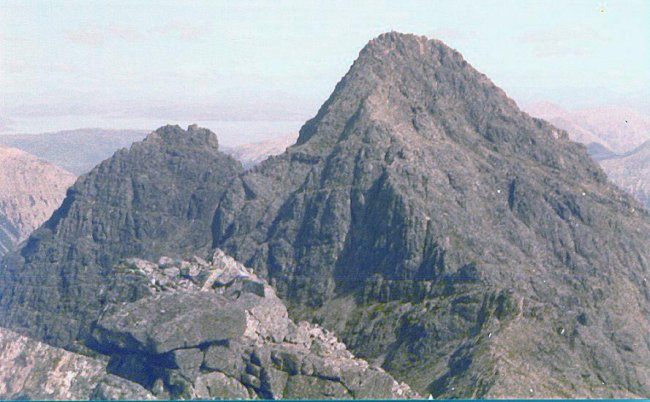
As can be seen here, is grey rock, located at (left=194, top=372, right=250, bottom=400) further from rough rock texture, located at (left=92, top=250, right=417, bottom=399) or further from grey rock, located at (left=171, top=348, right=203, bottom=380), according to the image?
grey rock, located at (left=171, top=348, right=203, bottom=380)

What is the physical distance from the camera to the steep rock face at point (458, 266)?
142m

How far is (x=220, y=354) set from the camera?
446 ft

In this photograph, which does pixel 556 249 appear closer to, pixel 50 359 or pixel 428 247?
pixel 428 247

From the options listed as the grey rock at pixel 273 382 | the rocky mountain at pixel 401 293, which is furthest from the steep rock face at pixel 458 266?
the grey rock at pixel 273 382

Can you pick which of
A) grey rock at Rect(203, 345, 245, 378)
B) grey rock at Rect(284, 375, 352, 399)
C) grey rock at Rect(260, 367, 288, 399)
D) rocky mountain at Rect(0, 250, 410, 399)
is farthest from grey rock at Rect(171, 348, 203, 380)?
grey rock at Rect(284, 375, 352, 399)

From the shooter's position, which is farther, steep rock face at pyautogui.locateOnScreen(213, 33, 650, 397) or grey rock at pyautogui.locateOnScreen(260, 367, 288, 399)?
steep rock face at pyautogui.locateOnScreen(213, 33, 650, 397)

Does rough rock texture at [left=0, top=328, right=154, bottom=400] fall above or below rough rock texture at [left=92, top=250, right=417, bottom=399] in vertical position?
below

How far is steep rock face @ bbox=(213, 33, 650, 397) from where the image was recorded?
142m

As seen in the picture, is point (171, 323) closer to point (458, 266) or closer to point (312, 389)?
point (312, 389)

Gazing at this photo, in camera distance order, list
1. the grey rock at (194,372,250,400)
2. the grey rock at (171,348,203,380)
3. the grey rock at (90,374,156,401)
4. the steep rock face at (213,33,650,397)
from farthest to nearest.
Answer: the steep rock face at (213,33,650,397) → the grey rock at (171,348,203,380) → the grey rock at (194,372,250,400) → the grey rock at (90,374,156,401)

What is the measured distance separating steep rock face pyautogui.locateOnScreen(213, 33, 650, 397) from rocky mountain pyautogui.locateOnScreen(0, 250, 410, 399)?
46.2 ft

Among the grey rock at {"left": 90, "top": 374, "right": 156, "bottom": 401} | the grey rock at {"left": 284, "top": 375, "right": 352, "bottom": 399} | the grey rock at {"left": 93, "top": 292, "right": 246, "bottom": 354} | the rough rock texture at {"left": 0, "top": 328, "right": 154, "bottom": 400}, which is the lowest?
the rough rock texture at {"left": 0, "top": 328, "right": 154, "bottom": 400}

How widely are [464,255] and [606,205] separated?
44.5 meters

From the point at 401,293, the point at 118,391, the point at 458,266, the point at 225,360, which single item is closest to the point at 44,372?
the point at 118,391
